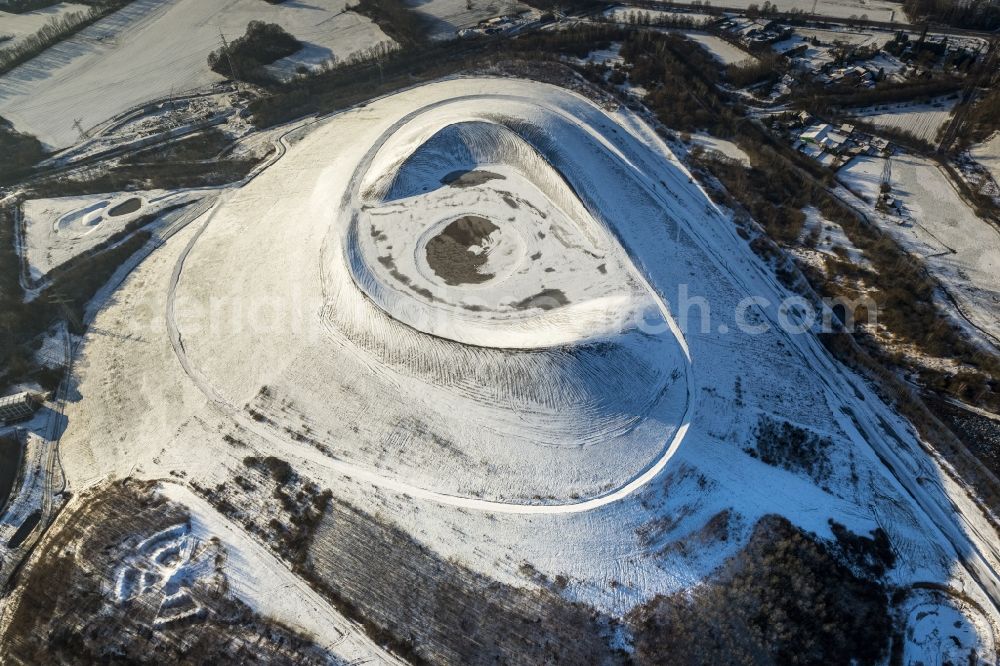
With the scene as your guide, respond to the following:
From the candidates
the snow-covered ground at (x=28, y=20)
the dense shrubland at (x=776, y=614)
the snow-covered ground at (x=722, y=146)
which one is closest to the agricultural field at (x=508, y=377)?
the dense shrubland at (x=776, y=614)

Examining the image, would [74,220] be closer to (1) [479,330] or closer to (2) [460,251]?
(2) [460,251]

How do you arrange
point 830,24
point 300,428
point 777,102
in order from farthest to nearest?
1. point 830,24
2. point 777,102
3. point 300,428

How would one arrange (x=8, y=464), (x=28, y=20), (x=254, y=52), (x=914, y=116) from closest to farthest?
(x=8, y=464) → (x=914, y=116) → (x=254, y=52) → (x=28, y=20)

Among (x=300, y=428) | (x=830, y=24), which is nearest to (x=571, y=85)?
(x=830, y=24)

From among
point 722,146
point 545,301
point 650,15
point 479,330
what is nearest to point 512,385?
point 479,330

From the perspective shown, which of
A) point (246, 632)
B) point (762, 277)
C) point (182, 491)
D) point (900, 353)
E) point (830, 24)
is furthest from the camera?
point (830, 24)

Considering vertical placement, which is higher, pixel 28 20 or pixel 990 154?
pixel 28 20

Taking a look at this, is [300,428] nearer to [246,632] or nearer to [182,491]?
[182,491]

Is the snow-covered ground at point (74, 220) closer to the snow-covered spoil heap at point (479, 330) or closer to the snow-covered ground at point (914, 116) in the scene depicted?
the snow-covered spoil heap at point (479, 330)
